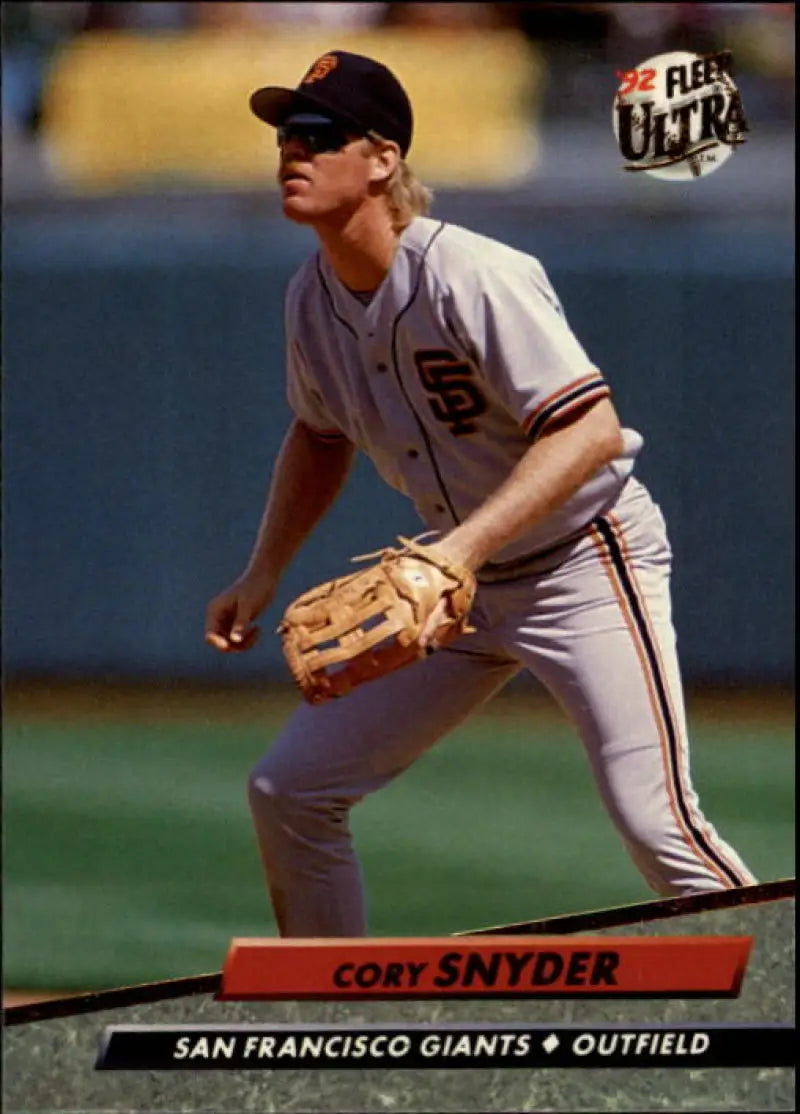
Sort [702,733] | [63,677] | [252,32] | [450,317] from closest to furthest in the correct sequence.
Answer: [450,317] < [252,32] < [702,733] < [63,677]

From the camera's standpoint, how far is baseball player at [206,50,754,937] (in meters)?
2.78

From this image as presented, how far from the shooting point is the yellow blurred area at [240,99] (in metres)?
3.75

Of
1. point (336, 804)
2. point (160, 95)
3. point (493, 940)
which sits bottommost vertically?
point (493, 940)

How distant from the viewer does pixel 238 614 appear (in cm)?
306

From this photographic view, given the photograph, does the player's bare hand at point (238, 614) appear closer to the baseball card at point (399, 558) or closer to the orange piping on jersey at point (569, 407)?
the baseball card at point (399, 558)

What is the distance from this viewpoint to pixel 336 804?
2973mm

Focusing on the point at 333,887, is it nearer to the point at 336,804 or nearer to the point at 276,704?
the point at 336,804

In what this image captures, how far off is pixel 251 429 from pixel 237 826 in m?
1.18

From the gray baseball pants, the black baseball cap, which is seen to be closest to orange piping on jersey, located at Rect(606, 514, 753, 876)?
the gray baseball pants

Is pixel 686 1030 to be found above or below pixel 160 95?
below

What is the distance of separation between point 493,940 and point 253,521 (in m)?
1.99

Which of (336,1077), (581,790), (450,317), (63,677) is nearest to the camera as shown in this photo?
(450,317)

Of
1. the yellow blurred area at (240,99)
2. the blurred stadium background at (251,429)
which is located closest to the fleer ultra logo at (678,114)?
the blurred stadium background at (251,429)

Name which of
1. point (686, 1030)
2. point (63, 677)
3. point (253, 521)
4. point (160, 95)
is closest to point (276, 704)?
point (253, 521)
